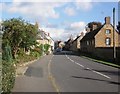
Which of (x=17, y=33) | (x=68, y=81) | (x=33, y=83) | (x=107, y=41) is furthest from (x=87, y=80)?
(x=107, y=41)

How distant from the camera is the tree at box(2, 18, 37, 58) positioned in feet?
146

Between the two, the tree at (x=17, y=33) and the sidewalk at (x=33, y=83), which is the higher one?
the tree at (x=17, y=33)

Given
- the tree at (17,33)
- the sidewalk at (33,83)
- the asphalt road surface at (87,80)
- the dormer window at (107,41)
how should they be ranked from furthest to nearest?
the dormer window at (107,41) → the tree at (17,33) → the asphalt road surface at (87,80) → the sidewalk at (33,83)

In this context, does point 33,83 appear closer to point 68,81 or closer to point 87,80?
point 68,81

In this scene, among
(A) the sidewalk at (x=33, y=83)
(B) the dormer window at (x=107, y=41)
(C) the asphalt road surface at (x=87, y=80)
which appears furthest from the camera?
(B) the dormer window at (x=107, y=41)

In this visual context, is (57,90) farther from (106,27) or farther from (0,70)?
(106,27)

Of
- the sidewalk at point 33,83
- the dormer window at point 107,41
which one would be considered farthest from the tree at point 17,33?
the dormer window at point 107,41

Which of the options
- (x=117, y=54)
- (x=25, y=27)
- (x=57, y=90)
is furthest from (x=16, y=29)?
(x=57, y=90)

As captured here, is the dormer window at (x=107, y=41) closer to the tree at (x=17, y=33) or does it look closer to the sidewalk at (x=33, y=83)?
the tree at (x=17, y=33)

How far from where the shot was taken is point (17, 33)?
147 feet

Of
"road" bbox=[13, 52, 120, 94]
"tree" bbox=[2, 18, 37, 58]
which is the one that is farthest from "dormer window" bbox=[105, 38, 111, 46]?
"road" bbox=[13, 52, 120, 94]

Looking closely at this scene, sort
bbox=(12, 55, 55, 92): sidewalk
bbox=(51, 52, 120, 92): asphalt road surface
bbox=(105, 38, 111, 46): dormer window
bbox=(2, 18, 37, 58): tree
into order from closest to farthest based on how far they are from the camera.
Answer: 1. bbox=(12, 55, 55, 92): sidewalk
2. bbox=(51, 52, 120, 92): asphalt road surface
3. bbox=(2, 18, 37, 58): tree
4. bbox=(105, 38, 111, 46): dormer window

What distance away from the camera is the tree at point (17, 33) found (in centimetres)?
4459

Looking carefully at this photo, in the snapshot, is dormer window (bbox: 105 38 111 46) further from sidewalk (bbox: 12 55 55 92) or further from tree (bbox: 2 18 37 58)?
sidewalk (bbox: 12 55 55 92)
